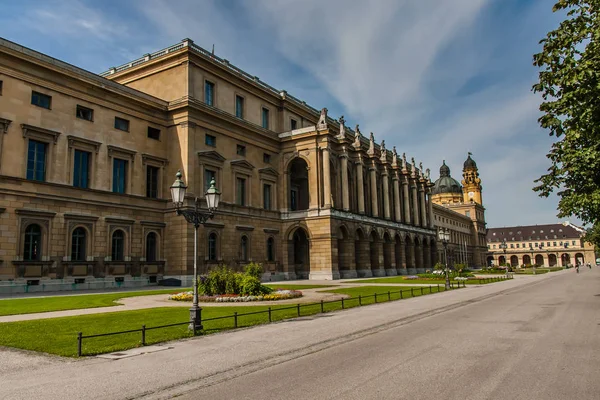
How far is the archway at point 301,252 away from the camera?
59.1 meters

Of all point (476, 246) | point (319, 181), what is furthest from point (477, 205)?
point (319, 181)

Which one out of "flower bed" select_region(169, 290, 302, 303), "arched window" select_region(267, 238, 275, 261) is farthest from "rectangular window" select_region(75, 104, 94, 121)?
"arched window" select_region(267, 238, 275, 261)

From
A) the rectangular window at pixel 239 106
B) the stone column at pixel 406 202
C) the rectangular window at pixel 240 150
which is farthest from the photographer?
the stone column at pixel 406 202

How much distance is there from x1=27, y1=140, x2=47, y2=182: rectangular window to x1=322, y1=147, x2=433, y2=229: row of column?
99.9 ft

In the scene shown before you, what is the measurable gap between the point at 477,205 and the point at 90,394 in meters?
160

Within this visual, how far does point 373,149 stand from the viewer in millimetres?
71062

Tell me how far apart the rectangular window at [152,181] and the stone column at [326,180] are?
66.0 ft

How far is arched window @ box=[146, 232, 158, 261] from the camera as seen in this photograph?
43312 mm

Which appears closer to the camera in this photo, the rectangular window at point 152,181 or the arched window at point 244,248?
the rectangular window at point 152,181

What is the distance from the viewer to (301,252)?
60.3 metres

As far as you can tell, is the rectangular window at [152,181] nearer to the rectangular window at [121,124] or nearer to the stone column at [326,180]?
the rectangular window at [121,124]

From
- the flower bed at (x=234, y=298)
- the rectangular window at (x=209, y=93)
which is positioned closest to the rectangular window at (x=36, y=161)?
the flower bed at (x=234, y=298)

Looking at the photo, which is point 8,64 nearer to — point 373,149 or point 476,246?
point 373,149

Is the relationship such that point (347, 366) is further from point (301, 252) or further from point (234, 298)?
point (301, 252)
